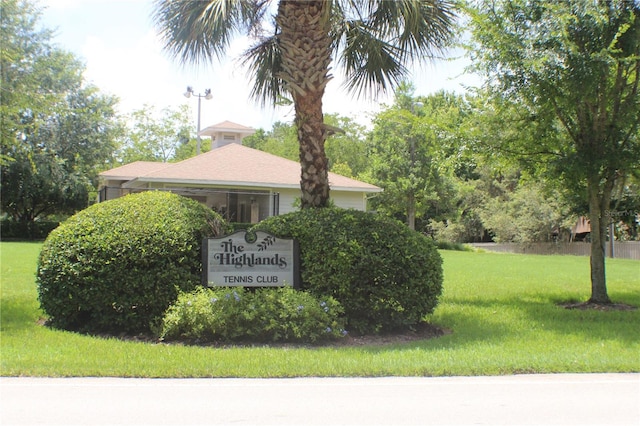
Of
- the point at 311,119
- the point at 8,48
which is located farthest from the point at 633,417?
the point at 8,48

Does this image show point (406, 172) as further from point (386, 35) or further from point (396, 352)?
point (396, 352)

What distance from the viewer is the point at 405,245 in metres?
8.79

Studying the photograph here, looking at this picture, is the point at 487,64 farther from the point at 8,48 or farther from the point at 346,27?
the point at 8,48

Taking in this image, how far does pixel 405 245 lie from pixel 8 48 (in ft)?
26.6

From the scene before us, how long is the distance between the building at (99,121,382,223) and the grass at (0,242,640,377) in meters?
12.9

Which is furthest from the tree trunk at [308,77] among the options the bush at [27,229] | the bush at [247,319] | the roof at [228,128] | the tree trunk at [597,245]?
the bush at [27,229]

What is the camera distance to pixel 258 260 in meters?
9.02

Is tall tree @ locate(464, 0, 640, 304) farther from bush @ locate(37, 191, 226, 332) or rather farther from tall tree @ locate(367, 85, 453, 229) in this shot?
tall tree @ locate(367, 85, 453, 229)

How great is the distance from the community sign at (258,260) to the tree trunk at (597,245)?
21.4 ft

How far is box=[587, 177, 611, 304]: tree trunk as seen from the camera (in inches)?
465

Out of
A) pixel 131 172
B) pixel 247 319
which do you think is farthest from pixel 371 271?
pixel 131 172

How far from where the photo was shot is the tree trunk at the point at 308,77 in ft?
33.0

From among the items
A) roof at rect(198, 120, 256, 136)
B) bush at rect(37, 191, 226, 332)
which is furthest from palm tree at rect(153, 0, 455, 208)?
roof at rect(198, 120, 256, 136)

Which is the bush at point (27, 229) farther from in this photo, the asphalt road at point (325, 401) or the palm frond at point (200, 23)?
the asphalt road at point (325, 401)
